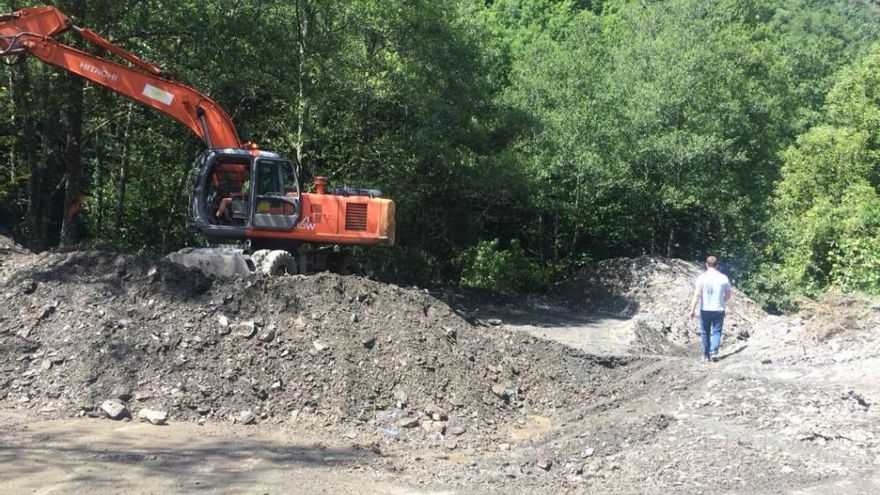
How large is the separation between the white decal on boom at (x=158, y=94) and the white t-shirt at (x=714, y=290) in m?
8.57

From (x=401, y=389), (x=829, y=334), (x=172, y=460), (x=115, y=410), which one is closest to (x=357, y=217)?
(x=401, y=389)

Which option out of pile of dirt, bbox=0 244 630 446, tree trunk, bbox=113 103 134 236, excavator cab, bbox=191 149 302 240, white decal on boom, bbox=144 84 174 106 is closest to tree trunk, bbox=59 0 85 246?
tree trunk, bbox=113 103 134 236

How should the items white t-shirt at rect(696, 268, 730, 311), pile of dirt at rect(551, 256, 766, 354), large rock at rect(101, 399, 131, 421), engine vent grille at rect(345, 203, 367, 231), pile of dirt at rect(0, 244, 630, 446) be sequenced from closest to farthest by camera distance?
large rock at rect(101, 399, 131, 421) < pile of dirt at rect(0, 244, 630, 446) < white t-shirt at rect(696, 268, 730, 311) < engine vent grille at rect(345, 203, 367, 231) < pile of dirt at rect(551, 256, 766, 354)

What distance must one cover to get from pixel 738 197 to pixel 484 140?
8.13 m

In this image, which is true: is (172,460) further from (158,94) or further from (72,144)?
(72,144)

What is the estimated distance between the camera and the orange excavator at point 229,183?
13.0 metres

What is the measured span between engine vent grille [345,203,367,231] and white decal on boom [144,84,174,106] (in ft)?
11.0

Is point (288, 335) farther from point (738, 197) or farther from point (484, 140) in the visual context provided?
point (738, 197)

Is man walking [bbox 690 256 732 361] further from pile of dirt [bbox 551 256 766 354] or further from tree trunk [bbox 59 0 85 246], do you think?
tree trunk [bbox 59 0 85 246]

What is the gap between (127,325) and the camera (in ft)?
31.4

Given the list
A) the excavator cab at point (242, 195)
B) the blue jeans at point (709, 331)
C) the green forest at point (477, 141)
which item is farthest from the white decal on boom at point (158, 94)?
the blue jeans at point (709, 331)

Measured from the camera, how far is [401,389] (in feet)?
31.0

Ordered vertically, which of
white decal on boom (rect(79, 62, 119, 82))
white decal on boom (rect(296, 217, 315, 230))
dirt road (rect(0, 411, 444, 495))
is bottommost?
dirt road (rect(0, 411, 444, 495))

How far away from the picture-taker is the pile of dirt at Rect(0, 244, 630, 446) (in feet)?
29.3
